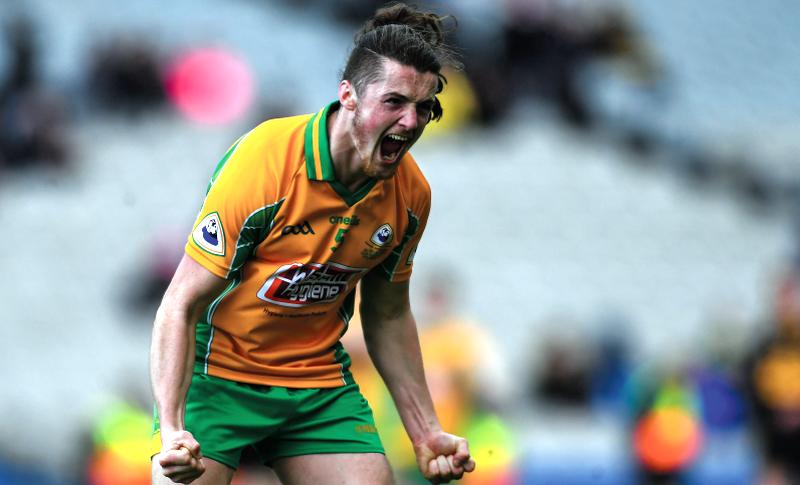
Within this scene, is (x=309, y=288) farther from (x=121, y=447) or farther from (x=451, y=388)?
(x=121, y=447)

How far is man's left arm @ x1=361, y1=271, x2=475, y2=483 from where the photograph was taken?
4391mm

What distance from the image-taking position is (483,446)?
8648mm

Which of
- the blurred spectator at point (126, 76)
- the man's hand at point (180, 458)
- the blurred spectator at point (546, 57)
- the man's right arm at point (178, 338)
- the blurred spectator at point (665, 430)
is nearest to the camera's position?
the man's hand at point (180, 458)

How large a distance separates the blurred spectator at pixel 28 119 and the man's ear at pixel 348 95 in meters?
9.30

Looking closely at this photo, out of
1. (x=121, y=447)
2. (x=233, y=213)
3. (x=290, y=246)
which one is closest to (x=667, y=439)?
(x=121, y=447)

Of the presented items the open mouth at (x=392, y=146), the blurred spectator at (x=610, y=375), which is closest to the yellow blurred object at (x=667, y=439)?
the blurred spectator at (x=610, y=375)

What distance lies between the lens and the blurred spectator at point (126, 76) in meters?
13.1

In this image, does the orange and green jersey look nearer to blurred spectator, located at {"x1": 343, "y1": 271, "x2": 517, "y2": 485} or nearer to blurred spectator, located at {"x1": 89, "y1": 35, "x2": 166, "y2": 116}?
blurred spectator, located at {"x1": 343, "y1": 271, "x2": 517, "y2": 485}

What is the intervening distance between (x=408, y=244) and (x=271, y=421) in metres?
0.72

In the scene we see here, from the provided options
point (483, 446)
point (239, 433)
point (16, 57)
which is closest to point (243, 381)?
point (239, 433)

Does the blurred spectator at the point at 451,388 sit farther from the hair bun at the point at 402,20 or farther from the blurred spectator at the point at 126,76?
the blurred spectator at the point at 126,76

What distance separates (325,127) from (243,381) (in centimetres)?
84

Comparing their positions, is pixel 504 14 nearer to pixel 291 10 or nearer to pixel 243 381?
pixel 291 10

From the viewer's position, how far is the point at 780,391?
337 inches
